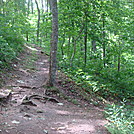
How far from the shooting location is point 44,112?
5.12 meters

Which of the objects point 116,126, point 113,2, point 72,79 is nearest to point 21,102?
point 116,126

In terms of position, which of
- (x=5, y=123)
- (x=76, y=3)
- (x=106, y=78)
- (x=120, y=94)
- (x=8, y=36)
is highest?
(x=76, y=3)

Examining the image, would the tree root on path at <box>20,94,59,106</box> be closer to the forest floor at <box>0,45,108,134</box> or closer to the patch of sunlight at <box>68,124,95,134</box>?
the forest floor at <box>0,45,108,134</box>

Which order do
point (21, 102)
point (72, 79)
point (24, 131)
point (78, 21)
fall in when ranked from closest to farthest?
point (24, 131), point (21, 102), point (72, 79), point (78, 21)

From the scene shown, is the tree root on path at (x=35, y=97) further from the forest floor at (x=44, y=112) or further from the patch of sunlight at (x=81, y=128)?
the patch of sunlight at (x=81, y=128)

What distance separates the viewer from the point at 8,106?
489cm

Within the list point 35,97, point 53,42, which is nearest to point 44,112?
point 35,97

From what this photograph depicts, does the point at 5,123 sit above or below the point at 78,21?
below

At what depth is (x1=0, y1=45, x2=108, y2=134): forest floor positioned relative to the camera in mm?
3768

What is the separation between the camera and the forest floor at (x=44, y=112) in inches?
148

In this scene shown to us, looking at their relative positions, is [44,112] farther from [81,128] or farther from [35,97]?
[81,128]

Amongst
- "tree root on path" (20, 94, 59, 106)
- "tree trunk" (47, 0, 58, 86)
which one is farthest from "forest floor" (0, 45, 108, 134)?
"tree trunk" (47, 0, 58, 86)

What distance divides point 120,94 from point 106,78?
1.47 metres

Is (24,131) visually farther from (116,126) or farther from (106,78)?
(106,78)
